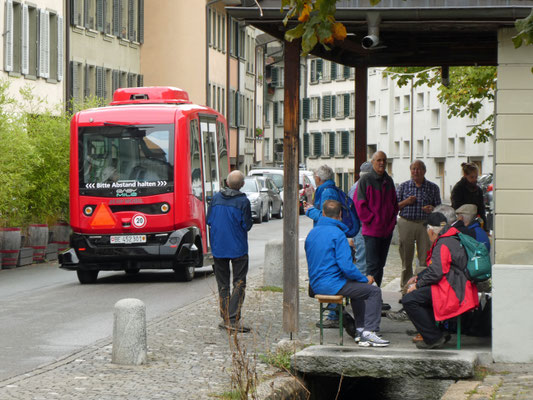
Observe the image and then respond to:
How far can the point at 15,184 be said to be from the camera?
24484 millimetres

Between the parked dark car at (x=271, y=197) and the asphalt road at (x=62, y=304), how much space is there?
22.7 metres

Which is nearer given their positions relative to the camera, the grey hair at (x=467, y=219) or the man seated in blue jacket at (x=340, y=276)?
the man seated in blue jacket at (x=340, y=276)

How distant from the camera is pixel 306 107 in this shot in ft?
340

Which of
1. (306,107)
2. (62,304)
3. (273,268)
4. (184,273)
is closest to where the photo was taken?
(62,304)

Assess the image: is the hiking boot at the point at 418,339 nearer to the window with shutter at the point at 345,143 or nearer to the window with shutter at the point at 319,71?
the window with shutter at the point at 345,143

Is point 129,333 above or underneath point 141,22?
underneath

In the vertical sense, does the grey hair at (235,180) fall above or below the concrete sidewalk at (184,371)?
above

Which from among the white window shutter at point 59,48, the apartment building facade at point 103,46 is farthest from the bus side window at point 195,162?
the apartment building facade at point 103,46

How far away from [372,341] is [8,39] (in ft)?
89.9

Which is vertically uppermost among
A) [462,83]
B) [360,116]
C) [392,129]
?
[392,129]

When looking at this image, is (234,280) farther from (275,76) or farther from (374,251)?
(275,76)

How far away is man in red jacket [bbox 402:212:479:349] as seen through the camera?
11.3 meters

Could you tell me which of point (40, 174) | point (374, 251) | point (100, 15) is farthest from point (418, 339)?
point (100, 15)

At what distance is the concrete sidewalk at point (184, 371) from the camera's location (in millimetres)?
9562
